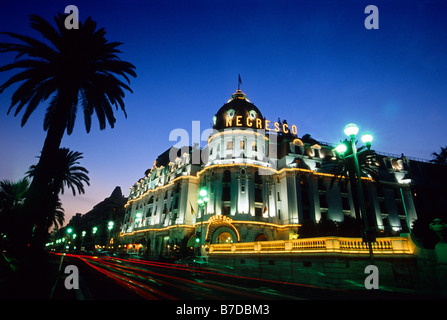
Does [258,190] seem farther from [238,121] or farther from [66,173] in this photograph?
[66,173]

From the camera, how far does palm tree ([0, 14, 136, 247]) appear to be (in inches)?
549

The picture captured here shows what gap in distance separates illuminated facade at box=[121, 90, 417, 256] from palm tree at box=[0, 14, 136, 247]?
2608cm

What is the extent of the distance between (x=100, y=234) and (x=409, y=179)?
339ft

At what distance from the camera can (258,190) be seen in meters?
41.8

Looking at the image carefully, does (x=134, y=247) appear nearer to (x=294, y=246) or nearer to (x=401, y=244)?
(x=294, y=246)

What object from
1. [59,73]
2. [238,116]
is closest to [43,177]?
[59,73]

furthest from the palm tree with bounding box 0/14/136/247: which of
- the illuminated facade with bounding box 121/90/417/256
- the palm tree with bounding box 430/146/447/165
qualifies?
the palm tree with bounding box 430/146/447/165

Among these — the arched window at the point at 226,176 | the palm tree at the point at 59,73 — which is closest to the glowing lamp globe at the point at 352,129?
the palm tree at the point at 59,73

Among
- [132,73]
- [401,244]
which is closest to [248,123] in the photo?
[132,73]

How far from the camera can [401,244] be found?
15.1 metres

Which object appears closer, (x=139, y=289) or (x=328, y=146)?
(x=139, y=289)

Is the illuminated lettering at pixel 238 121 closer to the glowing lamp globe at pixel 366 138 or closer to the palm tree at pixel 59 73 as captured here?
the palm tree at pixel 59 73

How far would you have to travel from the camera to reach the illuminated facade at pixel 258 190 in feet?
129
